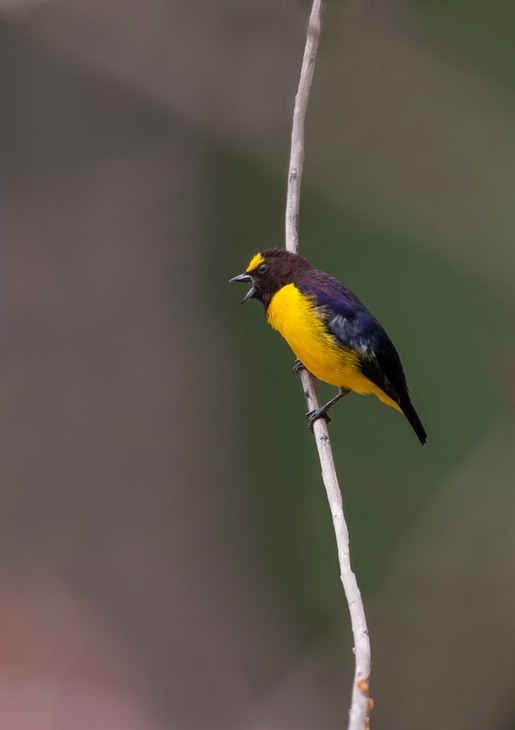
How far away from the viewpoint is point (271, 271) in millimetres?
908

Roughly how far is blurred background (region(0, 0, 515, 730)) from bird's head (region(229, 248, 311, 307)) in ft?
0.80

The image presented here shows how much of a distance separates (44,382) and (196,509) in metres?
0.31

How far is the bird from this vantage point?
851 millimetres

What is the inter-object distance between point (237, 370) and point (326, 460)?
65 cm

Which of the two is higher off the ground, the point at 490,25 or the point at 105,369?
the point at 490,25

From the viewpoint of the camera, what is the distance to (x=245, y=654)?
4.25ft

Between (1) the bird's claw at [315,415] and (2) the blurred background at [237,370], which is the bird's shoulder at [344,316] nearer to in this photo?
(1) the bird's claw at [315,415]

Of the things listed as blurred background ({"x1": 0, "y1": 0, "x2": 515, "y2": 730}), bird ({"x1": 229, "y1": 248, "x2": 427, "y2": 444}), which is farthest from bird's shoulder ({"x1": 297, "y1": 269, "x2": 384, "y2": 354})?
blurred background ({"x1": 0, "y1": 0, "x2": 515, "y2": 730})

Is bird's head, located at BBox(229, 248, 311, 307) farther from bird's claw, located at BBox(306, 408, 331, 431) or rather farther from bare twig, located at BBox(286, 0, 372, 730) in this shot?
bird's claw, located at BBox(306, 408, 331, 431)

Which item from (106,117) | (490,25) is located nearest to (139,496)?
(106,117)

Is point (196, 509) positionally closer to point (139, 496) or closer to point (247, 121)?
point (139, 496)

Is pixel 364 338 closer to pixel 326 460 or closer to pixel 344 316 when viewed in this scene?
pixel 344 316

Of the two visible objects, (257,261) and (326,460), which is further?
(257,261)

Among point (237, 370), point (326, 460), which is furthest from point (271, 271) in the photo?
point (237, 370)
